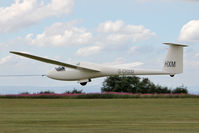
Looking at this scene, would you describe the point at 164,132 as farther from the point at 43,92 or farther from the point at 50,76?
the point at 43,92

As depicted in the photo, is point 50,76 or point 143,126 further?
point 50,76

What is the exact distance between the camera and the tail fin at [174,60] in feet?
138

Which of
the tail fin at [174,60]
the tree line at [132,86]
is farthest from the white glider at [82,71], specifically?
the tree line at [132,86]

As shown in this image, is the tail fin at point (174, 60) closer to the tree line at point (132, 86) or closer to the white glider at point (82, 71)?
the white glider at point (82, 71)

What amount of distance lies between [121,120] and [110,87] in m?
31.9

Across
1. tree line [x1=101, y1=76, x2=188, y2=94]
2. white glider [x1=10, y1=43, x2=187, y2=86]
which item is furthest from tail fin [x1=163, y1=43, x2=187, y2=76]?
tree line [x1=101, y1=76, x2=188, y2=94]

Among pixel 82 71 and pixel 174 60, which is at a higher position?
pixel 174 60

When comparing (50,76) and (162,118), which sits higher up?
(50,76)

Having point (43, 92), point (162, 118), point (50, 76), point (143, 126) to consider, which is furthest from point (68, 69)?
point (143, 126)

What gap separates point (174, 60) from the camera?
42.5 metres

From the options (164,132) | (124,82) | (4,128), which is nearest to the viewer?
(164,132)

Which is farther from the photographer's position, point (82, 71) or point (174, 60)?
point (82, 71)

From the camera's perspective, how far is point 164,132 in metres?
20.7

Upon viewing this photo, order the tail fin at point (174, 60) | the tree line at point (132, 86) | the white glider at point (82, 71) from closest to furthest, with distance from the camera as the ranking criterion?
1. the tail fin at point (174, 60)
2. the white glider at point (82, 71)
3. the tree line at point (132, 86)
